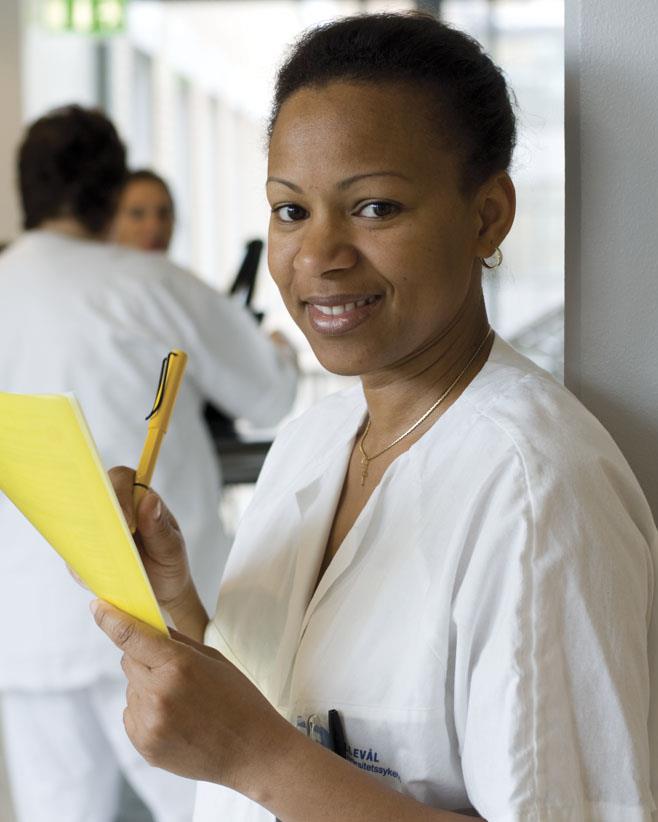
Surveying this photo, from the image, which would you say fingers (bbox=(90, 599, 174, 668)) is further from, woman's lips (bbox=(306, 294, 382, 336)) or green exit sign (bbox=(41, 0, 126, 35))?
green exit sign (bbox=(41, 0, 126, 35))

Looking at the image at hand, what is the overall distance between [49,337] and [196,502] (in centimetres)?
44

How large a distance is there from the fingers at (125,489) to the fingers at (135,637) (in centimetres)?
18

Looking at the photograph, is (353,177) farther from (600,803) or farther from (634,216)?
(600,803)

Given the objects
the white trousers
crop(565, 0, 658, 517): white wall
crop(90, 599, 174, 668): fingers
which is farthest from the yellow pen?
the white trousers

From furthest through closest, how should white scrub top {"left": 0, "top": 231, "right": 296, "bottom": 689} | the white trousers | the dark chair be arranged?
the dark chair, the white trousers, white scrub top {"left": 0, "top": 231, "right": 296, "bottom": 689}

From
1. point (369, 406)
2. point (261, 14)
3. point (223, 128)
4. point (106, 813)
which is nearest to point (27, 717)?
point (106, 813)

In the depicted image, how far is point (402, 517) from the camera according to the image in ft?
3.05

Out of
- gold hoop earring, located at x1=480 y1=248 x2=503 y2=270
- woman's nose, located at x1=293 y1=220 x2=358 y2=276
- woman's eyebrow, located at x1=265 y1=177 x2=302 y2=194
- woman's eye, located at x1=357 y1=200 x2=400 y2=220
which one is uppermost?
woman's eyebrow, located at x1=265 y1=177 x2=302 y2=194

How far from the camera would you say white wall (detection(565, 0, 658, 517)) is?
1.05 metres

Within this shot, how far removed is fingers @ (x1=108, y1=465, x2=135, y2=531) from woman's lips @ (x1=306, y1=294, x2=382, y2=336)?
255 mm

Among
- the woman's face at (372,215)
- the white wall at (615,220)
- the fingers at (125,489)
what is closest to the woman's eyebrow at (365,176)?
the woman's face at (372,215)

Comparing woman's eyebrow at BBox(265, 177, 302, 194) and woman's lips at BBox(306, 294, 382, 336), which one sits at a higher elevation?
woman's eyebrow at BBox(265, 177, 302, 194)

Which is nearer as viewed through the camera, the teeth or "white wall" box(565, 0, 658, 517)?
the teeth

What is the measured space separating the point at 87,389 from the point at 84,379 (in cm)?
2
